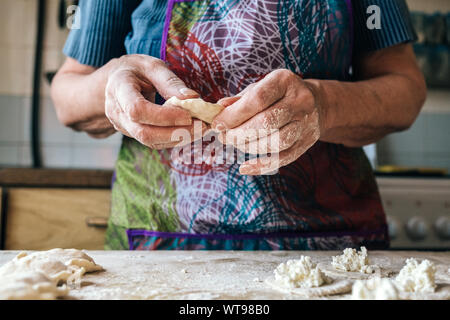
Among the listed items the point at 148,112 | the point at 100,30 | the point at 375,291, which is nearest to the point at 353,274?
the point at 375,291

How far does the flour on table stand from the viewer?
49 cm

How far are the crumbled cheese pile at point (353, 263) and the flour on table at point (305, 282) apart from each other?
0.10 meters

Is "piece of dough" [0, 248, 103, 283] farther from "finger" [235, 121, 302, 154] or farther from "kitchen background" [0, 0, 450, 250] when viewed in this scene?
"kitchen background" [0, 0, 450, 250]

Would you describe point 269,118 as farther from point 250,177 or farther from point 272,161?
point 250,177

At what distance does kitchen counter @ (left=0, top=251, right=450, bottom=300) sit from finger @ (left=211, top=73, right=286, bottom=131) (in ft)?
0.67

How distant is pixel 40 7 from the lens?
1786 millimetres

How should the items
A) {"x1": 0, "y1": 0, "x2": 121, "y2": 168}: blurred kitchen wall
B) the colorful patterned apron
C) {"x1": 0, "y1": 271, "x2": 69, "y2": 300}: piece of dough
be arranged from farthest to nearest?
{"x1": 0, "y1": 0, "x2": 121, "y2": 168}: blurred kitchen wall, the colorful patterned apron, {"x1": 0, "y1": 271, "x2": 69, "y2": 300}: piece of dough

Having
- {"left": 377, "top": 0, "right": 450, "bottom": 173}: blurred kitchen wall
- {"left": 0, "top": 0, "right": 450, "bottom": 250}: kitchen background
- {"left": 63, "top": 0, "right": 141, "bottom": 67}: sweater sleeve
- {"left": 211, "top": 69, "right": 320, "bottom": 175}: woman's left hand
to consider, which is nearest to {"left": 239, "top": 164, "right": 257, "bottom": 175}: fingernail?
{"left": 211, "top": 69, "right": 320, "bottom": 175}: woman's left hand

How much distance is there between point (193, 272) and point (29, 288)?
0.22 meters

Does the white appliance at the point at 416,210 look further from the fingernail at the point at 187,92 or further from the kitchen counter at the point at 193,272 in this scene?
the fingernail at the point at 187,92
